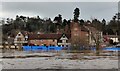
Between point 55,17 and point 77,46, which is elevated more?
point 55,17

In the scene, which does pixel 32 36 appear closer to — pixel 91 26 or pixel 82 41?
pixel 91 26

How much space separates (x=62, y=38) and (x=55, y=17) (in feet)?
212

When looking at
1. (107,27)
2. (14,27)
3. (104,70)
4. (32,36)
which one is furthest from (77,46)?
(14,27)

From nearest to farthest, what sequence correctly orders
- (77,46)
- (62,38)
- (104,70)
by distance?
1. (104,70)
2. (77,46)
3. (62,38)

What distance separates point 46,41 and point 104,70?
99.1 metres

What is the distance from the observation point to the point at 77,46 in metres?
86.9

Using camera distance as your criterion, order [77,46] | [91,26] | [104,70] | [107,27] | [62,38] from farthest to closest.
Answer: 1. [107,27]
2. [91,26]
3. [62,38]
4. [77,46]
5. [104,70]

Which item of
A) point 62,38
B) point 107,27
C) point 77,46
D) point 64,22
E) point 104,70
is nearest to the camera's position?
point 104,70

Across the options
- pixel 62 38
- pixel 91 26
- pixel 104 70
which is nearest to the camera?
pixel 104 70

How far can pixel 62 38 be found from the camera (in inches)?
4646

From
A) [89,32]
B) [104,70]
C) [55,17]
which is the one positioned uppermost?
[55,17]

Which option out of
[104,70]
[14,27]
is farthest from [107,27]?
[104,70]

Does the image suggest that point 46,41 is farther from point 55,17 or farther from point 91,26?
point 55,17

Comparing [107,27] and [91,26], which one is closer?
[91,26]
